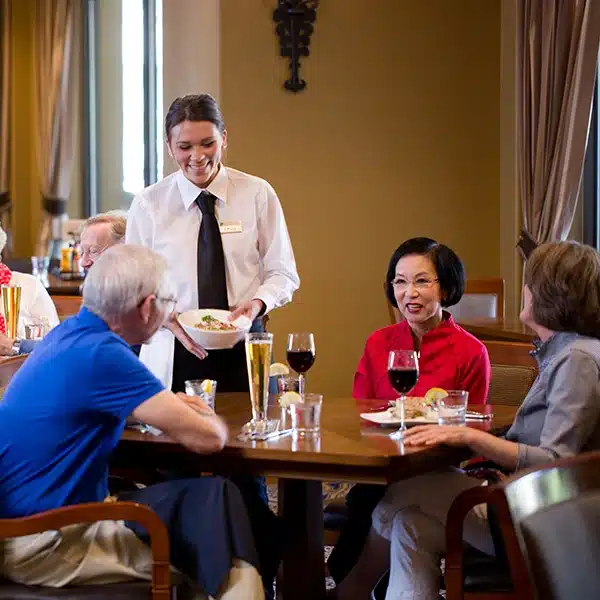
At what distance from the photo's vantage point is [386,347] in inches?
132

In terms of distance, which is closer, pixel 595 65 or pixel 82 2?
pixel 595 65

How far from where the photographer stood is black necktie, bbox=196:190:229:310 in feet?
11.6

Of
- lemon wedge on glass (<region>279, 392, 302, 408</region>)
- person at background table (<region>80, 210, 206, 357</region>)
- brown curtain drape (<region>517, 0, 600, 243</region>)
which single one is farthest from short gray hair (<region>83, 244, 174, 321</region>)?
brown curtain drape (<region>517, 0, 600, 243</region>)

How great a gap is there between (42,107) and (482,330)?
6.00m

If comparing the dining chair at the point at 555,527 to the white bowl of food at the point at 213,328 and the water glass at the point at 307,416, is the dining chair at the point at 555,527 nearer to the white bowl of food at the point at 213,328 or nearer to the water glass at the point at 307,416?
the water glass at the point at 307,416

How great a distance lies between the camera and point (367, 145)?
22.7ft

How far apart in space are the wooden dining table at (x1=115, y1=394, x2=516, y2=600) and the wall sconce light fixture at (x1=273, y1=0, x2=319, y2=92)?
13.0ft

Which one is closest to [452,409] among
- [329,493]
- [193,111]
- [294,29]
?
[193,111]

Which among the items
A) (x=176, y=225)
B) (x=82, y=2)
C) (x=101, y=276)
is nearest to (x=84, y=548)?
(x=101, y=276)

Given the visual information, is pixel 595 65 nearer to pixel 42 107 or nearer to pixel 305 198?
pixel 305 198

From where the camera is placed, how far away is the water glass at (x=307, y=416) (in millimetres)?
2672

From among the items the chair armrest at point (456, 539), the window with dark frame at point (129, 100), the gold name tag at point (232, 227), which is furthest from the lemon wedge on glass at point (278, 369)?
the window with dark frame at point (129, 100)

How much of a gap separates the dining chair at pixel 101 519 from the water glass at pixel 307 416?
53cm

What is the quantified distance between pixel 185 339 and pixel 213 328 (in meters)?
0.10
